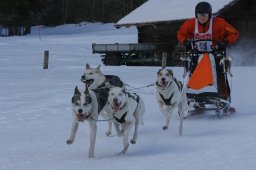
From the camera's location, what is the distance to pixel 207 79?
919cm

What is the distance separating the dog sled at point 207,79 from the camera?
30.0 ft

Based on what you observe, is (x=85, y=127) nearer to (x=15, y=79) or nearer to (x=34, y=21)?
(x=15, y=79)

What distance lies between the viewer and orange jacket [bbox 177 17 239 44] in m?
9.19

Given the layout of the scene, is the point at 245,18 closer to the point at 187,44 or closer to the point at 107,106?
the point at 187,44

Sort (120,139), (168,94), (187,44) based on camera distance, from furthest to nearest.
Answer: (187,44) < (168,94) < (120,139)

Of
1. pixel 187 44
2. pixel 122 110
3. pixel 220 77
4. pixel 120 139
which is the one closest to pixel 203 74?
pixel 220 77

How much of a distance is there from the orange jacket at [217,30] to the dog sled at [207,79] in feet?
0.64

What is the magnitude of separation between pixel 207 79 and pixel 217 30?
0.88m

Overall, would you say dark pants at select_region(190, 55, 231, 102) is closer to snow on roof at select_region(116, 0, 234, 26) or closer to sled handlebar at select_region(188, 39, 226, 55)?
sled handlebar at select_region(188, 39, 226, 55)

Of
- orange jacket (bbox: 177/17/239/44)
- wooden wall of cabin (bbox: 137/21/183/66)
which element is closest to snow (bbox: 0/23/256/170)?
orange jacket (bbox: 177/17/239/44)

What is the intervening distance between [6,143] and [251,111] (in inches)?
182

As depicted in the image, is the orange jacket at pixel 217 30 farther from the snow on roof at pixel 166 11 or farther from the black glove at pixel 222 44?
the snow on roof at pixel 166 11

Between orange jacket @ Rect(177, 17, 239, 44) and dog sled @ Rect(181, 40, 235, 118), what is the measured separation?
194 mm

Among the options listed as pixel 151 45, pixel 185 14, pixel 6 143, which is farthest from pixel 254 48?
pixel 6 143
